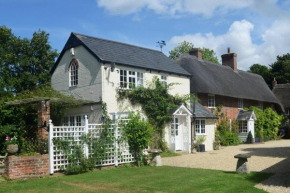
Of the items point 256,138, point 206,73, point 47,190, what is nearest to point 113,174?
point 47,190

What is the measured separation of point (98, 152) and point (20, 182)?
3.73m

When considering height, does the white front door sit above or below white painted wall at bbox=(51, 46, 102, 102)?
below

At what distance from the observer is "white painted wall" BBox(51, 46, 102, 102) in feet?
61.0

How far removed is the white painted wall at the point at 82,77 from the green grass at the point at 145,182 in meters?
6.76

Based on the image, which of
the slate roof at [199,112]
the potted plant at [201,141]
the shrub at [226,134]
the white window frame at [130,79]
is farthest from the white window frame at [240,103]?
the white window frame at [130,79]

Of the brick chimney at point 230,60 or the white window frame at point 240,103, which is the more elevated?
the brick chimney at point 230,60

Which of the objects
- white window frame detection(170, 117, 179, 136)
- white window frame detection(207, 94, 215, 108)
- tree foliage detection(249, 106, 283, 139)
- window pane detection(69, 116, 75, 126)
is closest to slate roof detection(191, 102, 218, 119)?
white window frame detection(170, 117, 179, 136)

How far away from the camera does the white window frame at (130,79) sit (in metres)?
19.2

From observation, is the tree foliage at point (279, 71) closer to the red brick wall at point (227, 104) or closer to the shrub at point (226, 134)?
the red brick wall at point (227, 104)

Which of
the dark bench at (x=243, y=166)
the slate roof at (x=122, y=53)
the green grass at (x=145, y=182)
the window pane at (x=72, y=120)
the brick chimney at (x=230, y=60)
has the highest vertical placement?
the brick chimney at (x=230, y=60)

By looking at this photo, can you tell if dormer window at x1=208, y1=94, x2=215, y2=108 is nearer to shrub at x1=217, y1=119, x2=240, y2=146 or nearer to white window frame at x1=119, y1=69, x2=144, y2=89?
shrub at x1=217, y1=119, x2=240, y2=146

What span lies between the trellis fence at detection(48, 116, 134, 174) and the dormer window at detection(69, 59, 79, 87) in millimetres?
5779

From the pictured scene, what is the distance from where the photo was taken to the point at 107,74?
18.4 metres

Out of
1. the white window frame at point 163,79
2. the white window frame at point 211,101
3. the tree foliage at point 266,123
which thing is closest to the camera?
the white window frame at point 163,79
